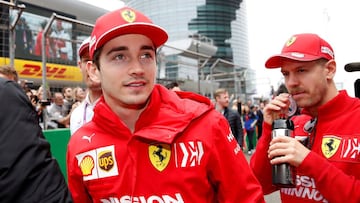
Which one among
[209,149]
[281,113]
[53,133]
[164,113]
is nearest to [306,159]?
[281,113]

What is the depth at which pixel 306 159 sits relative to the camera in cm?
156

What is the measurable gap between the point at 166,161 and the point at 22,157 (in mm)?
627

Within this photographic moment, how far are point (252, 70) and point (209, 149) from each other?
11472 millimetres

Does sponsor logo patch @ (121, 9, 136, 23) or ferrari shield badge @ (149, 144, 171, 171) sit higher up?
sponsor logo patch @ (121, 9, 136, 23)

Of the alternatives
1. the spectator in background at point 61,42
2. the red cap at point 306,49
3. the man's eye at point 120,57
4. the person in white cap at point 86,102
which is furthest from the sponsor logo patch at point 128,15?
the spectator in background at point 61,42

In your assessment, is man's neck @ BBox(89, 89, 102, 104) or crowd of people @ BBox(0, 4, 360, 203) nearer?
crowd of people @ BBox(0, 4, 360, 203)

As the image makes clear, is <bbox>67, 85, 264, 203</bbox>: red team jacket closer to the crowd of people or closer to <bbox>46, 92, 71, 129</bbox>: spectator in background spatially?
the crowd of people

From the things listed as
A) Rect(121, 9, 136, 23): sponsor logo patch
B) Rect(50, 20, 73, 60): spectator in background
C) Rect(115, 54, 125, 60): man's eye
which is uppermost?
Rect(50, 20, 73, 60): spectator in background

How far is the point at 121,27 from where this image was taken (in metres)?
1.52

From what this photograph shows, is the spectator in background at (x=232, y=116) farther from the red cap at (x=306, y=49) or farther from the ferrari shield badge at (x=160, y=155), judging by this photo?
the ferrari shield badge at (x=160, y=155)

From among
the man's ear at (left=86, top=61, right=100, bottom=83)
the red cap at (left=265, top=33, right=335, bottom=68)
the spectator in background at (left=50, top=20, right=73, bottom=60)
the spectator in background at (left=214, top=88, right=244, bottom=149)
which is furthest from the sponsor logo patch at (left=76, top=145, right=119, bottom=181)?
the spectator in background at (left=214, top=88, right=244, bottom=149)

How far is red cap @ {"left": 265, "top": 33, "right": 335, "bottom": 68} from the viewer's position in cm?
177

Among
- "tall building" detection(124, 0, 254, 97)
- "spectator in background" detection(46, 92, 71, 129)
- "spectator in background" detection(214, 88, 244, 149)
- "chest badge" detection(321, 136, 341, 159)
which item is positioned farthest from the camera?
"tall building" detection(124, 0, 254, 97)

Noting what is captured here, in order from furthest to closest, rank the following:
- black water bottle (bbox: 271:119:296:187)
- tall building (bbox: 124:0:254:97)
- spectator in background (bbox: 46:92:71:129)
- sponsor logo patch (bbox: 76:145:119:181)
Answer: tall building (bbox: 124:0:254:97) < spectator in background (bbox: 46:92:71:129) < sponsor logo patch (bbox: 76:145:119:181) < black water bottle (bbox: 271:119:296:187)
